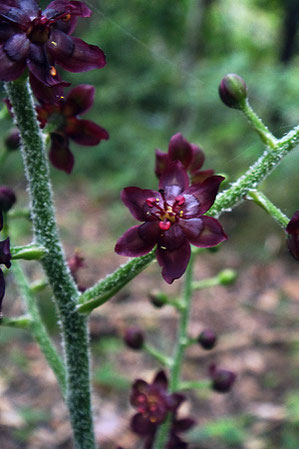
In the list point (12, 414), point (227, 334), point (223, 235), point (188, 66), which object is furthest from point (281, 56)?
point (223, 235)

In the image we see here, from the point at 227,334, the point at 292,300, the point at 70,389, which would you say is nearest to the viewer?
the point at 70,389

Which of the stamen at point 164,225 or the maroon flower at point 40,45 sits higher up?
the maroon flower at point 40,45

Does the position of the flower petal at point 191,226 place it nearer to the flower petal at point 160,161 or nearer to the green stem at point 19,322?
the flower petal at point 160,161

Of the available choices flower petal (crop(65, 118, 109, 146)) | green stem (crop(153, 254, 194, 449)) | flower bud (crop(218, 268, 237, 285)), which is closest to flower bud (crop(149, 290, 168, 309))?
green stem (crop(153, 254, 194, 449))

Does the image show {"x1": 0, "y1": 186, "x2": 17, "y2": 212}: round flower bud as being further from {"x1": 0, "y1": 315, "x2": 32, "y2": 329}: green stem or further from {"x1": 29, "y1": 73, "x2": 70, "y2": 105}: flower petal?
{"x1": 29, "y1": 73, "x2": 70, "y2": 105}: flower petal

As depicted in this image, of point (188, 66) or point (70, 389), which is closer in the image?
point (70, 389)

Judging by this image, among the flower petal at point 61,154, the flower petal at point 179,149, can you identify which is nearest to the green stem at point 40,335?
the flower petal at point 61,154

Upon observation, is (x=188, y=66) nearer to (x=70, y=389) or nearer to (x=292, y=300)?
(x=292, y=300)
